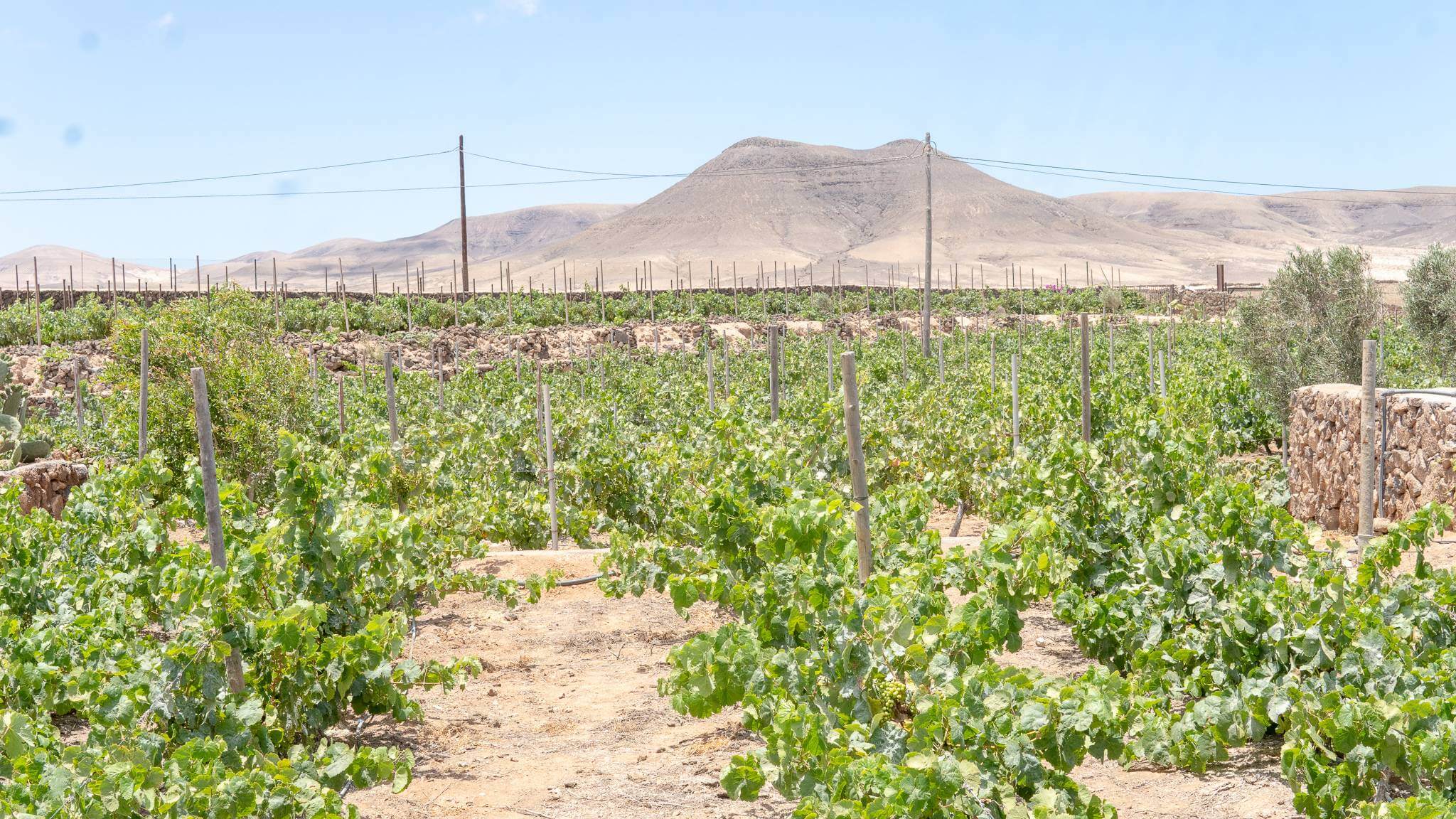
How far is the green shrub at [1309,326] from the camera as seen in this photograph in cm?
1536

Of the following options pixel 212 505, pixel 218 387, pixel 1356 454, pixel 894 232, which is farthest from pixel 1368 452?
pixel 894 232

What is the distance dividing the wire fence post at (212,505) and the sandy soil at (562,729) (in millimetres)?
794

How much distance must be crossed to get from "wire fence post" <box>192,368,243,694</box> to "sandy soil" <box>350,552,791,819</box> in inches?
31.3

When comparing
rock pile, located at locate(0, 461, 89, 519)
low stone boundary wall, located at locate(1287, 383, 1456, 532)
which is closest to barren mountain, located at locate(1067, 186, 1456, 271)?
low stone boundary wall, located at locate(1287, 383, 1456, 532)

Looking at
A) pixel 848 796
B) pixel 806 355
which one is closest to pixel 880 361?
pixel 806 355

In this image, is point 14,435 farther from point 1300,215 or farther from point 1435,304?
point 1300,215

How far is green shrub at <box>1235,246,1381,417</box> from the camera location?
15.4 metres

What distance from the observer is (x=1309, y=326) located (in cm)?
1558

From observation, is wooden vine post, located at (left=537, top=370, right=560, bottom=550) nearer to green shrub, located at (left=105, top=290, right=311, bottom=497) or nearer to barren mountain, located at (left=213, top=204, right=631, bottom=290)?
green shrub, located at (left=105, top=290, right=311, bottom=497)

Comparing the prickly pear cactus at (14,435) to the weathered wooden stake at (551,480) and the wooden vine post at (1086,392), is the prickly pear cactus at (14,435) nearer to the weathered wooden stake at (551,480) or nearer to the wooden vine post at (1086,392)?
the weathered wooden stake at (551,480)

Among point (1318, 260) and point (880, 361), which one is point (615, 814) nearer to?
point (1318, 260)

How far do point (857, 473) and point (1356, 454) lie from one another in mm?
6846

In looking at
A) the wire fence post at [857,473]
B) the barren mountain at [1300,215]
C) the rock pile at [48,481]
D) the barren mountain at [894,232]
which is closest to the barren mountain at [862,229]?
the barren mountain at [894,232]

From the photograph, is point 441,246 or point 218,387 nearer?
point 218,387
